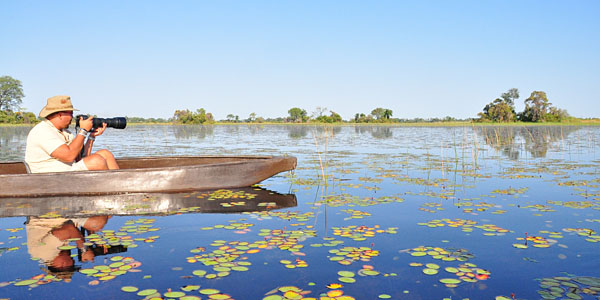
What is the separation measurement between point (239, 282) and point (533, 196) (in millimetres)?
4487

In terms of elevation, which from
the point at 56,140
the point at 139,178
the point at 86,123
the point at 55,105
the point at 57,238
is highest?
the point at 55,105

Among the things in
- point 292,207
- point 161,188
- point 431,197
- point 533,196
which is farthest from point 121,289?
point 533,196

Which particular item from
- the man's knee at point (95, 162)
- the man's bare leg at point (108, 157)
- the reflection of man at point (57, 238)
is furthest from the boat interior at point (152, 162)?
→ the reflection of man at point (57, 238)

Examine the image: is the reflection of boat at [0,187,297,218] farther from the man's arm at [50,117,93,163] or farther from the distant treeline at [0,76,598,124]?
the distant treeline at [0,76,598,124]

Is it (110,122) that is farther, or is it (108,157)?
(108,157)

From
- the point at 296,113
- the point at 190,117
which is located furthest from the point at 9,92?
the point at 296,113

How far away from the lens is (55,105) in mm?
4648

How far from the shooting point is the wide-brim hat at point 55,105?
463 cm

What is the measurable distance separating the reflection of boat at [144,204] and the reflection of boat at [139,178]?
0.09m

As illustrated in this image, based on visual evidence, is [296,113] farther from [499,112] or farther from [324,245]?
[324,245]

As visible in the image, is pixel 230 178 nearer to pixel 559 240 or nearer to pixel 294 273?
pixel 294 273

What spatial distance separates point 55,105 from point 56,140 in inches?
14.9

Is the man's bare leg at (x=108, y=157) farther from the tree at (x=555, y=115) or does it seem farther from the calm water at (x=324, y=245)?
the tree at (x=555, y=115)

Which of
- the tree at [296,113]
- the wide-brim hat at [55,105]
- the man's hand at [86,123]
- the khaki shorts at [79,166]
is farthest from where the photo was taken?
the tree at [296,113]
